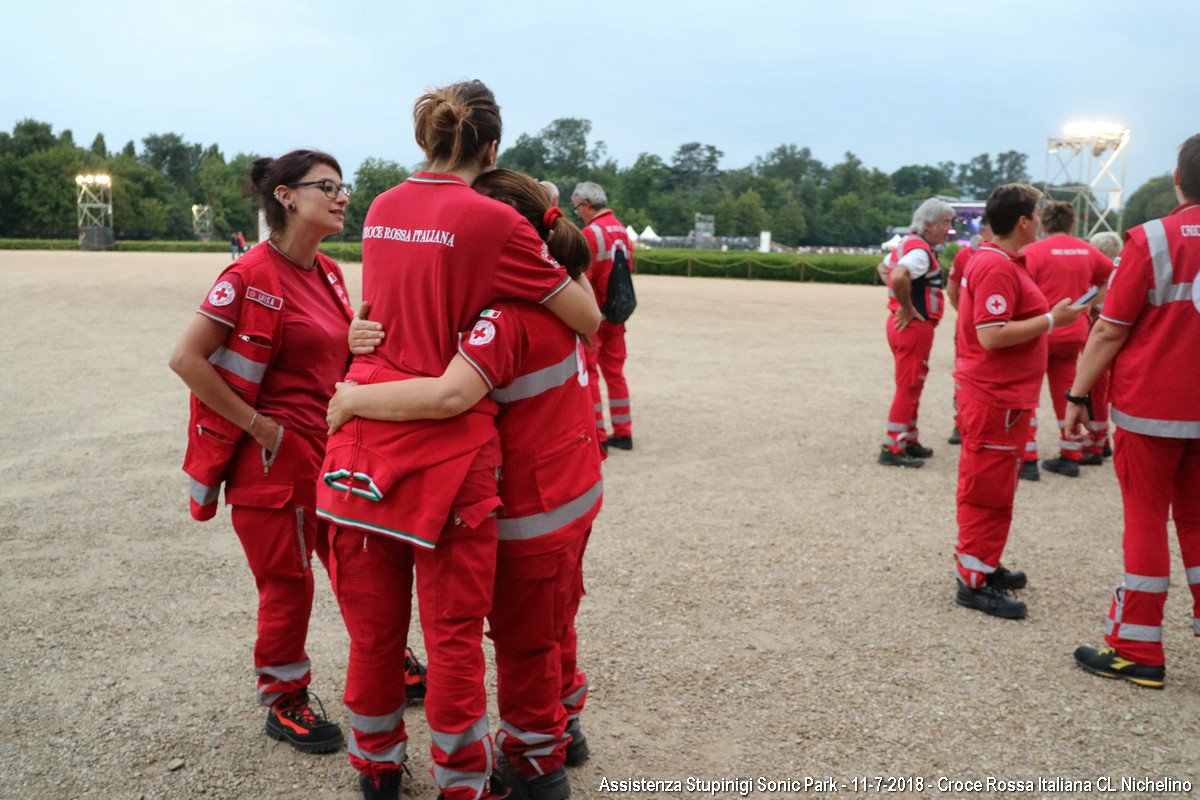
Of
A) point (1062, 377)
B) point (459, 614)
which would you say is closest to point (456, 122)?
point (459, 614)

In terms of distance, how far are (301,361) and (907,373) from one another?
5722 millimetres

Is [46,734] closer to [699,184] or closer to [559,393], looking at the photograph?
[559,393]

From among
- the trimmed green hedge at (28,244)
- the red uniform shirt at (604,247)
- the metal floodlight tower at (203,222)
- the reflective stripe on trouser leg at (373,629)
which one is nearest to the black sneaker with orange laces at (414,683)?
the reflective stripe on trouser leg at (373,629)

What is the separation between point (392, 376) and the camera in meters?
2.46

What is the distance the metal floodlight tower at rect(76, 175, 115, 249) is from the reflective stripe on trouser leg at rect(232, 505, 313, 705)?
67.9 m

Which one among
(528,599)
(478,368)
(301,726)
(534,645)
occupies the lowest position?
(301,726)

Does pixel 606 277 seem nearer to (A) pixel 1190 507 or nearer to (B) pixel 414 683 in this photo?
(B) pixel 414 683

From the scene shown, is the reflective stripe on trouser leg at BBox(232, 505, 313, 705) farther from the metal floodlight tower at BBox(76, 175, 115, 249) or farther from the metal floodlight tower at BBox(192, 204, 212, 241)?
the metal floodlight tower at BBox(192, 204, 212, 241)

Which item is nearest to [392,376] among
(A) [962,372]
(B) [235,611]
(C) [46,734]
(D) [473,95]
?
(D) [473,95]

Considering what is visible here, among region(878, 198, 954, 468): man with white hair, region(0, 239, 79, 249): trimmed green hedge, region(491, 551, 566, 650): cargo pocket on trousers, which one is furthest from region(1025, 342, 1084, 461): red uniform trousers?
region(0, 239, 79, 249): trimmed green hedge

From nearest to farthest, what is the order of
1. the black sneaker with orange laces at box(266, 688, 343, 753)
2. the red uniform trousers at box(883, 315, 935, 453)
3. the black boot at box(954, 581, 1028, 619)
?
the black sneaker with orange laces at box(266, 688, 343, 753), the black boot at box(954, 581, 1028, 619), the red uniform trousers at box(883, 315, 935, 453)

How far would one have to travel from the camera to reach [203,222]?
85.1 meters

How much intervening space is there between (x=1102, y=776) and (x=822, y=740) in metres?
0.95

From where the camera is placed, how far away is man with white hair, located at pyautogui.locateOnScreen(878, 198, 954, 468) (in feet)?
24.2
